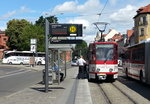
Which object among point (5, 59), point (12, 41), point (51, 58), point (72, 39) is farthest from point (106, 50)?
point (12, 41)

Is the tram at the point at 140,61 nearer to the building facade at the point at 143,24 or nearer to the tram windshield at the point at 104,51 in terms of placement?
the tram windshield at the point at 104,51

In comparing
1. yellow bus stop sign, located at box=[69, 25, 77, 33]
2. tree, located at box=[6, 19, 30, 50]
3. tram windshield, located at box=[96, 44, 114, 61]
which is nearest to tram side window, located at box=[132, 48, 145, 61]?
tram windshield, located at box=[96, 44, 114, 61]

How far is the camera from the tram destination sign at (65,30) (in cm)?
1545

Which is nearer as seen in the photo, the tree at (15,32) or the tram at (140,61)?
the tram at (140,61)

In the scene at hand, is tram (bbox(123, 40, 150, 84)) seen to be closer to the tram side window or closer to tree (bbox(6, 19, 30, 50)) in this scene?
the tram side window

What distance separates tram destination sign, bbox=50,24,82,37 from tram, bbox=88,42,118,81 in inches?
333

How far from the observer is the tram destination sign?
15.4m

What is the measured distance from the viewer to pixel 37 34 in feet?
278

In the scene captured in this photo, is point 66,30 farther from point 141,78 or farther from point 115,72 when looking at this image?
point 115,72

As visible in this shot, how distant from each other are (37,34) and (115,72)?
2445 inches

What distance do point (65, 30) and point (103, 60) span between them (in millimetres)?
8904

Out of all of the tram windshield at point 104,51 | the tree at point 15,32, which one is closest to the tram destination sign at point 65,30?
the tram windshield at point 104,51

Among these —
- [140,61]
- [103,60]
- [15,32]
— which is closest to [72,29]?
[140,61]

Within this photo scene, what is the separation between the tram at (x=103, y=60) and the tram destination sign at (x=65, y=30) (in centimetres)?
847
